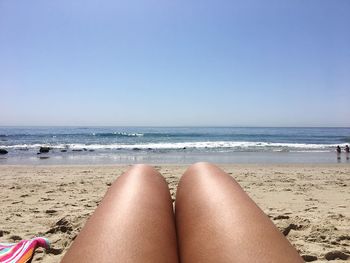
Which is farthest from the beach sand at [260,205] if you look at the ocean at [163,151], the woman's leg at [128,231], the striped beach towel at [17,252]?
the ocean at [163,151]

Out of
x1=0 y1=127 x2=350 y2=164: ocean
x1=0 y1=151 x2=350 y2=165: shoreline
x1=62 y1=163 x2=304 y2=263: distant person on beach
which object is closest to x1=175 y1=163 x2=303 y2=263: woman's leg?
x1=62 y1=163 x2=304 y2=263: distant person on beach

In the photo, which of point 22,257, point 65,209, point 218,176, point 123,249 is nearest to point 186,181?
point 218,176

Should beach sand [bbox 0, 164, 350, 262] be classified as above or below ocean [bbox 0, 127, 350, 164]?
above

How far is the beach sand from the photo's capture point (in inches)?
122

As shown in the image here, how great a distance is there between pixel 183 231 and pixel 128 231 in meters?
0.29

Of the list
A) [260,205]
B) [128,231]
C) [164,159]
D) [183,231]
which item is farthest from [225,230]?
[164,159]

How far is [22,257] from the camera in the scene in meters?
2.29

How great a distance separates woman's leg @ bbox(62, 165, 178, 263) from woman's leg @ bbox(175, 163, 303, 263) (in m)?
0.08

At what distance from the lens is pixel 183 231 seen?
51.2 inches

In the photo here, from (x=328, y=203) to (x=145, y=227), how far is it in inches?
202

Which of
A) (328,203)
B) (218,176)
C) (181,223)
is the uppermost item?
(218,176)

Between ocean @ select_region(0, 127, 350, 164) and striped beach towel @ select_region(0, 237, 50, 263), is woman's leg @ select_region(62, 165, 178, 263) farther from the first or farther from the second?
ocean @ select_region(0, 127, 350, 164)

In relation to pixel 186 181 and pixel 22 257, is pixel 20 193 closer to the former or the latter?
pixel 22 257

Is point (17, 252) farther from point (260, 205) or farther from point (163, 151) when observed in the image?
point (163, 151)
